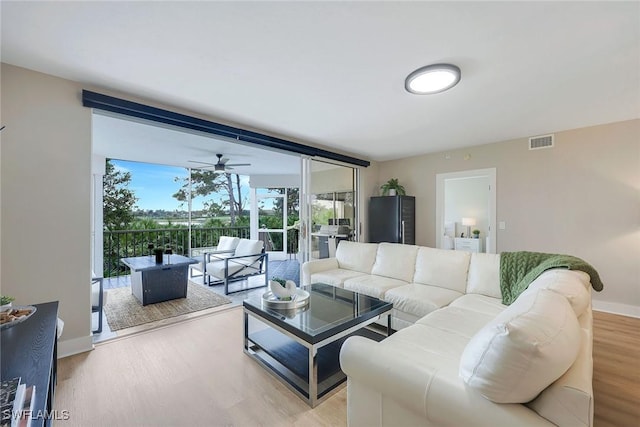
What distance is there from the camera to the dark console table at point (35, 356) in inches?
41.9

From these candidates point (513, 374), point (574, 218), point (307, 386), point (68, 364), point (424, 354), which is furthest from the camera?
point (574, 218)

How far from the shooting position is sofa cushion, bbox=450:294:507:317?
2160 millimetres

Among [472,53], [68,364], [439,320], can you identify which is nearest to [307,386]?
[439,320]

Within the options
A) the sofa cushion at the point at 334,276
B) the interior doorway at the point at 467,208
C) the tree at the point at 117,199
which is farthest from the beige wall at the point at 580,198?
the tree at the point at 117,199

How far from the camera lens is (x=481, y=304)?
2289 millimetres

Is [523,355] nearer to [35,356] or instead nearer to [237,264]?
[35,356]

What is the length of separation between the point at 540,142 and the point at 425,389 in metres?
4.19

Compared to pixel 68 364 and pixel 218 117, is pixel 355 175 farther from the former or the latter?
pixel 68 364

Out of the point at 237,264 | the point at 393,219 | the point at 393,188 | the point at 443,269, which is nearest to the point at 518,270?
the point at 443,269

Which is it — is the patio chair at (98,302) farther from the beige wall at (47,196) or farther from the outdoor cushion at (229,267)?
the outdoor cushion at (229,267)

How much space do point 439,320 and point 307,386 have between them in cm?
106

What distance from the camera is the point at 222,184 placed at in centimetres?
676

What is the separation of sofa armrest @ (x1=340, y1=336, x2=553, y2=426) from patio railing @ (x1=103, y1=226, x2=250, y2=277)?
4843mm

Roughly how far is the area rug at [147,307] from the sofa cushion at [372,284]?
1822 millimetres
